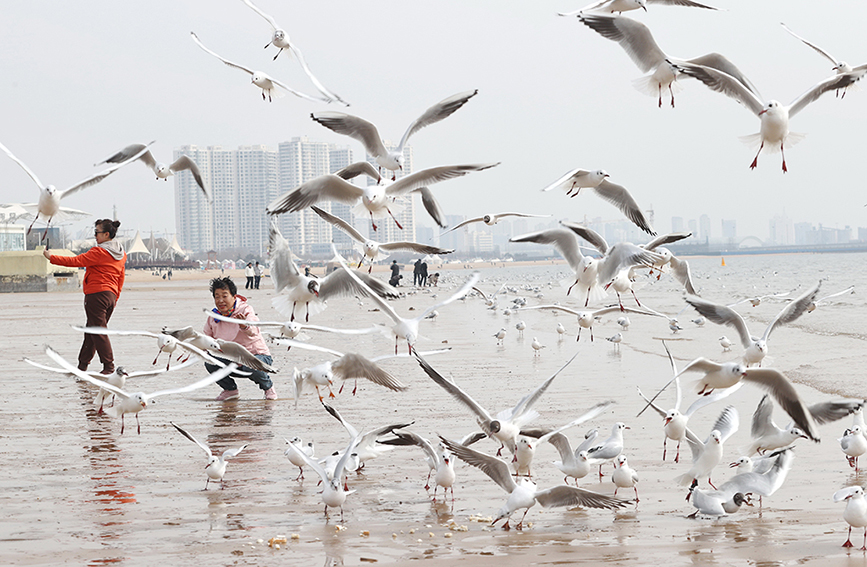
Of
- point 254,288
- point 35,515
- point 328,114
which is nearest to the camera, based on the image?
point 35,515

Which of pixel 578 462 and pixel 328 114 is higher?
pixel 328 114

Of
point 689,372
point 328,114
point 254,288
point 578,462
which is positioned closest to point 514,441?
point 578,462

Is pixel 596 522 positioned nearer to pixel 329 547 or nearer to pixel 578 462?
pixel 578 462

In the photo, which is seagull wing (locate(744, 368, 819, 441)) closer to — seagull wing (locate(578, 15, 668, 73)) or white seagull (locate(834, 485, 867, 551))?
white seagull (locate(834, 485, 867, 551))

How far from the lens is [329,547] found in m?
4.77

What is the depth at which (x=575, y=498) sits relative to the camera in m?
5.04

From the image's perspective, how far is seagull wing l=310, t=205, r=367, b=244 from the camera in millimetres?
6645

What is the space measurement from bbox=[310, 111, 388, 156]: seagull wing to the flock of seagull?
0.4 inches

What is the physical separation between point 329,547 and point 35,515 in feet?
5.82

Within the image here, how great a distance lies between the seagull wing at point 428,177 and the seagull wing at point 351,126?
0.41 m

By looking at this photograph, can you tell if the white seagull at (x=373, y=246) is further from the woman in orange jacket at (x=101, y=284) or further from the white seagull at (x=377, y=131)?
the woman in orange jacket at (x=101, y=284)

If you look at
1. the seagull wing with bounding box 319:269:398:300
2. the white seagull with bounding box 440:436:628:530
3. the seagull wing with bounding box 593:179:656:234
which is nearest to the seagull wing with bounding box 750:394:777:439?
the white seagull with bounding box 440:436:628:530

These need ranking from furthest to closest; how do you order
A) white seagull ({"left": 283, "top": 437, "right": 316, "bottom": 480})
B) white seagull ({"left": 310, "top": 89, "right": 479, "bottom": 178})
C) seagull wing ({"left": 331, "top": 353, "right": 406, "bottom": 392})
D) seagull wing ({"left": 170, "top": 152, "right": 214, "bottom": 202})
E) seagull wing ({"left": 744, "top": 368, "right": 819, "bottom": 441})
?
seagull wing ({"left": 170, "top": 152, "right": 214, "bottom": 202})
white seagull ({"left": 310, "top": 89, "right": 479, "bottom": 178})
seagull wing ({"left": 331, "top": 353, "right": 406, "bottom": 392})
white seagull ({"left": 283, "top": 437, "right": 316, "bottom": 480})
seagull wing ({"left": 744, "top": 368, "right": 819, "bottom": 441})

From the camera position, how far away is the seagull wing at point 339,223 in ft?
21.8
